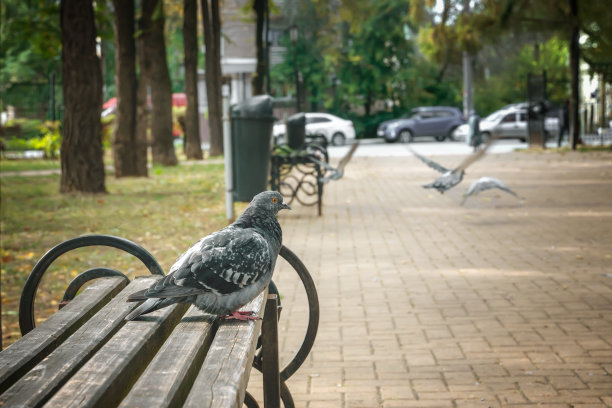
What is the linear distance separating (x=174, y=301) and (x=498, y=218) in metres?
9.35

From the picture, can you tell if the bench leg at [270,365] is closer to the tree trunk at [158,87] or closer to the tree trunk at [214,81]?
the tree trunk at [158,87]

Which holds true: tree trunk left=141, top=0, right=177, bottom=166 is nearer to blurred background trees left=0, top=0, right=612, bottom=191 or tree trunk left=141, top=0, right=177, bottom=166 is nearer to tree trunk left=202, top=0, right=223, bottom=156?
blurred background trees left=0, top=0, right=612, bottom=191

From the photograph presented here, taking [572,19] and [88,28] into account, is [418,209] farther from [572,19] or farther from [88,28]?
[572,19]

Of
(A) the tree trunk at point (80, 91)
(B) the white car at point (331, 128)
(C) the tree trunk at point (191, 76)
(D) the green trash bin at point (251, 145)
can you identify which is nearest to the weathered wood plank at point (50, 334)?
(D) the green trash bin at point (251, 145)

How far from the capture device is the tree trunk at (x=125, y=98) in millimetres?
18766

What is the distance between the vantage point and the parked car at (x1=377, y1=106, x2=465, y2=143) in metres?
42.5

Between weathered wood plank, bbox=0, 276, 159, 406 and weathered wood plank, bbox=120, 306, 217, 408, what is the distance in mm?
233

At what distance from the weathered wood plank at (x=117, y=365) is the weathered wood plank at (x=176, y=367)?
6 cm

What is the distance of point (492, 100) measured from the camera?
5238 centimetres

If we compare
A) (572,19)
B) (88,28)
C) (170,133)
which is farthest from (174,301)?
(572,19)

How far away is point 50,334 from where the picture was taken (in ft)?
9.34

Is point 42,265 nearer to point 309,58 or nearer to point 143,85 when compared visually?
point 143,85

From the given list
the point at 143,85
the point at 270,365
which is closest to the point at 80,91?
the point at 143,85

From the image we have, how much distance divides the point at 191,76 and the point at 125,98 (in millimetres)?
8296
